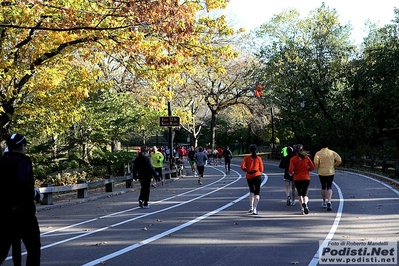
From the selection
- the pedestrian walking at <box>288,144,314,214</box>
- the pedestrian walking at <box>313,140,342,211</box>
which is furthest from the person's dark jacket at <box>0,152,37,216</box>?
the pedestrian walking at <box>313,140,342,211</box>

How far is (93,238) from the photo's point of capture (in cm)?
1027

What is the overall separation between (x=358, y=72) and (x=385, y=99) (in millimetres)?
3984

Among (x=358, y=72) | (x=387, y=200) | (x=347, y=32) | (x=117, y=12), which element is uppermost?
(x=347, y=32)

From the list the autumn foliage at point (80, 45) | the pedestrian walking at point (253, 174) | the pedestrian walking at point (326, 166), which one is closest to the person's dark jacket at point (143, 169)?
the autumn foliage at point (80, 45)

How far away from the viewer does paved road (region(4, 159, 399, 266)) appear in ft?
27.0

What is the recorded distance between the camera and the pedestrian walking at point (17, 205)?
6.44 meters

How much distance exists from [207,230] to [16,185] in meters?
5.17

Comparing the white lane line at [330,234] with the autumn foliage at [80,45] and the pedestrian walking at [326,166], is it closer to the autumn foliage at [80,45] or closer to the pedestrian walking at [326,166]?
the pedestrian walking at [326,166]

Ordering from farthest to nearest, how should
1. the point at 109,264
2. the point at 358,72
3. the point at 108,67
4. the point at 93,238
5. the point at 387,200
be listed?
the point at 358,72
the point at 108,67
the point at 387,200
the point at 93,238
the point at 109,264

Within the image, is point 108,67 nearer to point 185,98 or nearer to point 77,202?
point 185,98

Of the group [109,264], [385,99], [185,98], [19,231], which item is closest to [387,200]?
[109,264]

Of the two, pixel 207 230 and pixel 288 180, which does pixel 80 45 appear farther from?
pixel 207 230

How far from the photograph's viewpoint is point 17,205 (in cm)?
643

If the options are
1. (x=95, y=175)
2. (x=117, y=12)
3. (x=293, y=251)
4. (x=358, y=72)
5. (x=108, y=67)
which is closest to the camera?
(x=293, y=251)
